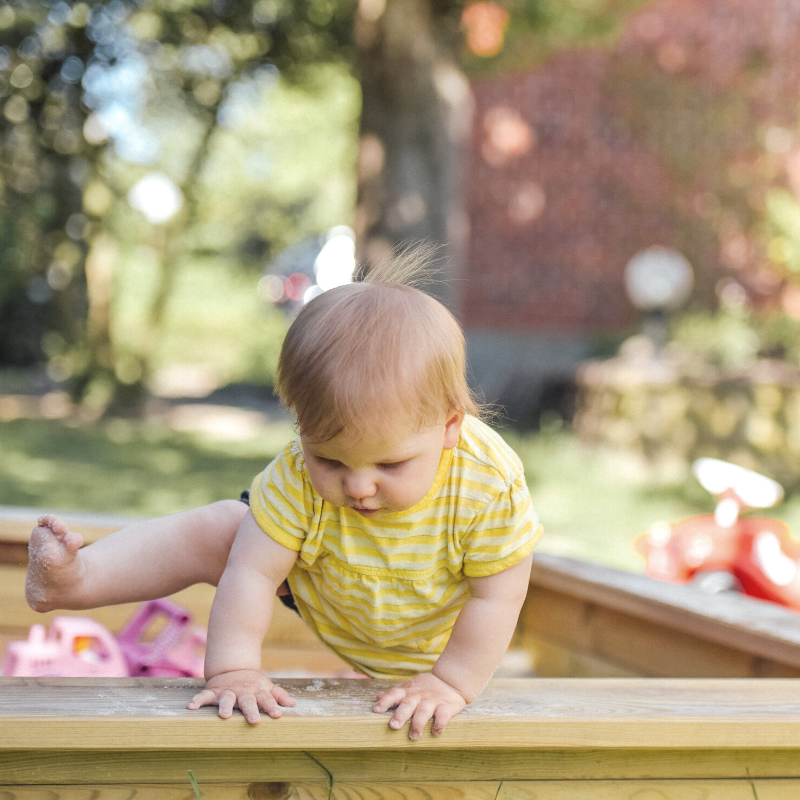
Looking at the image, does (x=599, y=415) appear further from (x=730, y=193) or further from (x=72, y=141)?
(x=72, y=141)

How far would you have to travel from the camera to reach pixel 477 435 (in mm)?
1463

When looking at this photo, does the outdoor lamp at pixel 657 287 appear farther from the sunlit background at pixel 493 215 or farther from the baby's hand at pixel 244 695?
the baby's hand at pixel 244 695

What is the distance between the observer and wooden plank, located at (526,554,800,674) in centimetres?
179

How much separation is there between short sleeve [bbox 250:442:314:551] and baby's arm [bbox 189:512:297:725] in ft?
0.06

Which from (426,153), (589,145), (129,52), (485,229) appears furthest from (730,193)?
(129,52)

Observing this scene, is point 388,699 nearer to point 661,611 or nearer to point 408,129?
point 661,611

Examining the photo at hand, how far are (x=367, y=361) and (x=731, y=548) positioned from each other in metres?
1.89

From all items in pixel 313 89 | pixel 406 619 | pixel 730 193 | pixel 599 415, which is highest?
pixel 313 89

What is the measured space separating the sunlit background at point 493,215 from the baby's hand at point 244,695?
10.7ft

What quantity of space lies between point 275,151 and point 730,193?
377 inches

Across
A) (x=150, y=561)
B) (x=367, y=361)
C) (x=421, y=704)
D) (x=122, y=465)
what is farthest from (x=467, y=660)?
(x=122, y=465)

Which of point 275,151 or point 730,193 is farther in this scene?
point 275,151

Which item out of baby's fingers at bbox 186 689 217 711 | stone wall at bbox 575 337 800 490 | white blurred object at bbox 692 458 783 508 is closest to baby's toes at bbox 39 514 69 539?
baby's fingers at bbox 186 689 217 711

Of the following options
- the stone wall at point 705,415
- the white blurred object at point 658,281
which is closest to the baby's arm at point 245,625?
the stone wall at point 705,415
